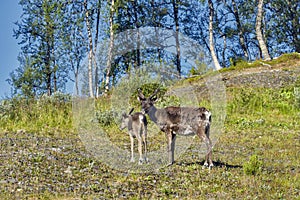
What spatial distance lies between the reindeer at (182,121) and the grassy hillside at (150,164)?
883 millimetres

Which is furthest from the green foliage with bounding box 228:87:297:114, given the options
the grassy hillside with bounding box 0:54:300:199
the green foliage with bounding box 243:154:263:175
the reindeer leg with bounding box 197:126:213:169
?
the green foliage with bounding box 243:154:263:175

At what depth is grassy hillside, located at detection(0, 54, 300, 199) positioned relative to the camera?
419 inches

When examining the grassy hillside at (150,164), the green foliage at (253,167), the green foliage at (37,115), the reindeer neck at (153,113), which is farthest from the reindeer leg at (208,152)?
the green foliage at (37,115)

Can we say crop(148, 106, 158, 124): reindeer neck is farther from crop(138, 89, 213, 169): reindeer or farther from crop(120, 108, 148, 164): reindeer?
crop(120, 108, 148, 164): reindeer

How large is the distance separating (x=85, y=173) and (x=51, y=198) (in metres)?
2.46

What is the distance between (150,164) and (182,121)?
147 centimetres

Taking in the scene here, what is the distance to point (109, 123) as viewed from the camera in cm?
2194

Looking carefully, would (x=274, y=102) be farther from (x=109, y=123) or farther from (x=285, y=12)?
(x=285, y=12)

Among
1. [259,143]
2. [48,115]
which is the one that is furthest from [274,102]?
[48,115]

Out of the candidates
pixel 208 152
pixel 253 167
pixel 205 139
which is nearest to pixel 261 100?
pixel 208 152

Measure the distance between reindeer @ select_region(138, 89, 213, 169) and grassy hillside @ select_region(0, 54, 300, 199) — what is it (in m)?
0.88

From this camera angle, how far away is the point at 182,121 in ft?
42.7

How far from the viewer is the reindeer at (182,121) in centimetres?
1279

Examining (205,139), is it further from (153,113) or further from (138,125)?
(138,125)
